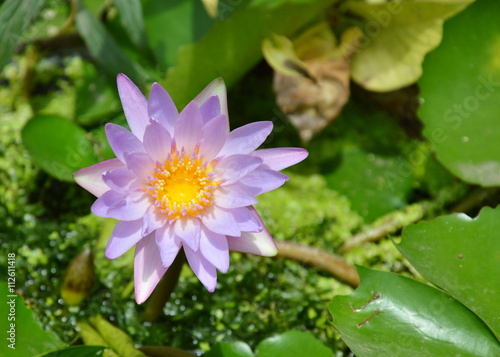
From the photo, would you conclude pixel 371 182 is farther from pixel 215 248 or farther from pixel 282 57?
pixel 215 248

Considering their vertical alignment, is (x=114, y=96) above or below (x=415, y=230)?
above

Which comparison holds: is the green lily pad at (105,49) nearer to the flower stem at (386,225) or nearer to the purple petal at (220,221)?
the purple petal at (220,221)

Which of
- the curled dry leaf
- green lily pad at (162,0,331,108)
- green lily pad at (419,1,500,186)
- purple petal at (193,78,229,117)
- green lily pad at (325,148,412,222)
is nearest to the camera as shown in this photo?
purple petal at (193,78,229,117)

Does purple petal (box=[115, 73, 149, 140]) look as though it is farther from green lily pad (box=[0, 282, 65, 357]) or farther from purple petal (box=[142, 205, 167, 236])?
green lily pad (box=[0, 282, 65, 357])

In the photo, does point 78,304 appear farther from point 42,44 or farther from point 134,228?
point 42,44

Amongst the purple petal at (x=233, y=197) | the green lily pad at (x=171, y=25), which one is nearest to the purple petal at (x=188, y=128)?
the purple petal at (x=233, y=197)

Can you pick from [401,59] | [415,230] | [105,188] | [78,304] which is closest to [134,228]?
[105,188]

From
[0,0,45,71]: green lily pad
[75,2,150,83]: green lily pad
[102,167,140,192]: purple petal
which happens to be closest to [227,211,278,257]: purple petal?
[102,167,140,192]: purple petal
